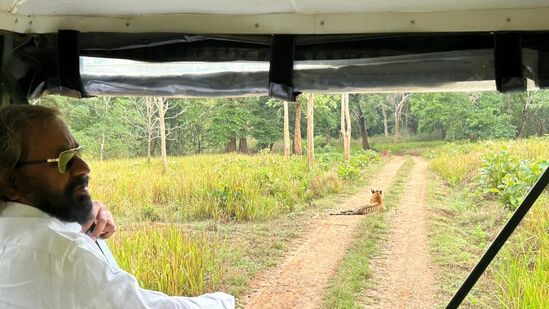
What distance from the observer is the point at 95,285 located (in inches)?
30.6

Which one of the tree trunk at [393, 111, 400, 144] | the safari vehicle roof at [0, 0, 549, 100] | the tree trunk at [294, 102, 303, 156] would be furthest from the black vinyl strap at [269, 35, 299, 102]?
the tree trunk at [294, 102, 303, 156]

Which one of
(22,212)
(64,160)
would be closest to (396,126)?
(64,160)

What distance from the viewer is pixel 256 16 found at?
4.26ft

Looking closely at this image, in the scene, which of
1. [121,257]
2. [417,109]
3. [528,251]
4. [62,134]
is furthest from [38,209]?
[417,109]

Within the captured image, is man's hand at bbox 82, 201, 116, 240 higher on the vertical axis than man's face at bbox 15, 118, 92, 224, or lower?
lower

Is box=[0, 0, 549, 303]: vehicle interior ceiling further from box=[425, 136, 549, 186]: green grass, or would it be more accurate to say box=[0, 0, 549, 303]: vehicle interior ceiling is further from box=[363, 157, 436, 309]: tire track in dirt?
box=[425, 136, 549, 186]: green grass

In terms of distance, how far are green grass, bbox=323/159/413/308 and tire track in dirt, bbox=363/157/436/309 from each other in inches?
1.6

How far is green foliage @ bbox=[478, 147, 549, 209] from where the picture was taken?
2.39 m

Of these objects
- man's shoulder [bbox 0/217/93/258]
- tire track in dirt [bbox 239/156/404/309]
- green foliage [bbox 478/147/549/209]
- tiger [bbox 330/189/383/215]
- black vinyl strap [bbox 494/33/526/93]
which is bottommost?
tire track in dirt [bbox 239/156/404/309]

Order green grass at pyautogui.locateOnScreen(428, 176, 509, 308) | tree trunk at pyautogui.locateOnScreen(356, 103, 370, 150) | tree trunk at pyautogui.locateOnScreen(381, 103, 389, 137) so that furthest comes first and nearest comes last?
tree trunk at pyautogui.locateOnScreen(356, 103, 370, 150)
tree trunk at pyautogui.locateOnScreen(381, 103, 389, 137)
green grass at pyautogui.locateOnScreen(428, 176, 509, 308)

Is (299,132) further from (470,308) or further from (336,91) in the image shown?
(336,91)

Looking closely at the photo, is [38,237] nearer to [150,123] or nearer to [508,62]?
[508,62]

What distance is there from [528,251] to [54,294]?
6.72ft

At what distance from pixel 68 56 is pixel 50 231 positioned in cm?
69
